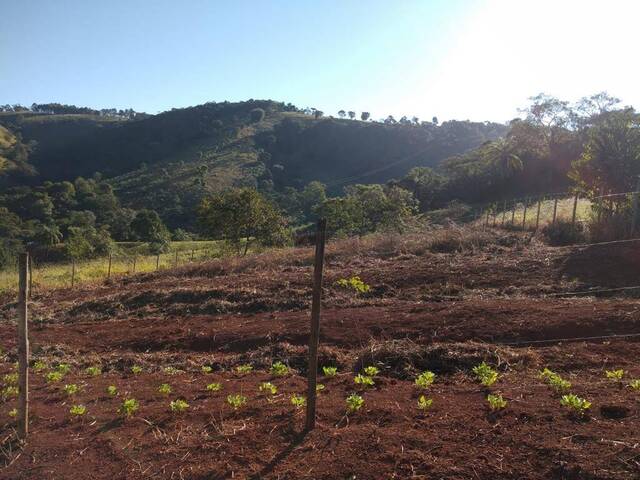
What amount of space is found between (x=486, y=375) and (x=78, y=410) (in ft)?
14.7

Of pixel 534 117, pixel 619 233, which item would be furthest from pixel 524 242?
pixel 534 117

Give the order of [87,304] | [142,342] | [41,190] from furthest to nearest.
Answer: [41,190]
[87,304]
[142,342]

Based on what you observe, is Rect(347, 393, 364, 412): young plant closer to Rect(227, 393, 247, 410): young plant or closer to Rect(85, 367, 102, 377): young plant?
Rect(227, 393, 247, 410): young plant

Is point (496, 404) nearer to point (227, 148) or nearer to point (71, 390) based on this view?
point (71, 390)

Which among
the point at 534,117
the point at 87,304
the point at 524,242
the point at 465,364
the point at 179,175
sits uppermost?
the point at 534,117

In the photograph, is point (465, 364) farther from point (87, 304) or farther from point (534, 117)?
point (534, 117)

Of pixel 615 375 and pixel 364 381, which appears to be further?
pixel 364 381

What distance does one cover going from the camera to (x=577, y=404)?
4.16 metres

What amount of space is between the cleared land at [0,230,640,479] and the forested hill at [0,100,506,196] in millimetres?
63312

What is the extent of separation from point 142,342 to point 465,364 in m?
6.46

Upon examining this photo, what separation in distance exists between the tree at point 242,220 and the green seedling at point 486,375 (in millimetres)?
21369

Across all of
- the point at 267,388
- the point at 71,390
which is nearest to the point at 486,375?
the point at 267,388

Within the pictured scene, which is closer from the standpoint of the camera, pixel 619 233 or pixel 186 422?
pixel 186 422

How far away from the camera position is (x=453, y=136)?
9631 cm
